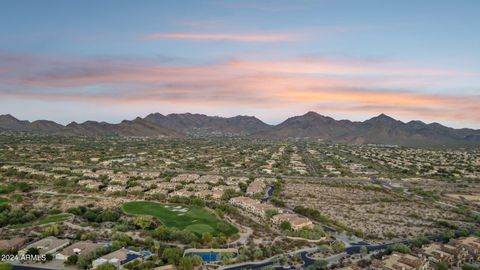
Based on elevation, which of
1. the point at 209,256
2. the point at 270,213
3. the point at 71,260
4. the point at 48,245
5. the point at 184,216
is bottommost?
the point at 209,256

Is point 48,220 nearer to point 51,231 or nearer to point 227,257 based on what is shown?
point 51,231

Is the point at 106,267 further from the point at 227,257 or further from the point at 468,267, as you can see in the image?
the point at 468,267

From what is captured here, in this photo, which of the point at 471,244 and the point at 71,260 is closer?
the point at 71,260

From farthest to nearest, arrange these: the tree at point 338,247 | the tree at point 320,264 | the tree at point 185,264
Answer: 1. the tree at point 338,247
2. the tree at point 320,264
3. the tree at point 185,264

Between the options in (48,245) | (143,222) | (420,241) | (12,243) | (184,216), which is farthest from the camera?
(184,216)

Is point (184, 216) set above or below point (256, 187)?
below

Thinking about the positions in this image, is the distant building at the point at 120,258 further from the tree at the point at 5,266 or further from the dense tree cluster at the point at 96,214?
the dense tree cluster at the point at 96,214

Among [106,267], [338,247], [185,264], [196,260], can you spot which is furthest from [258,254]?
[106,267]

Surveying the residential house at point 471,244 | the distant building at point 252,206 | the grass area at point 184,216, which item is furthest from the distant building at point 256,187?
the residential house at point 471,244

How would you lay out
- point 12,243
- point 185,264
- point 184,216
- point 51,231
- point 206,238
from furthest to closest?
point 184,216 → point 51,231 → point 206,238 → point 12,243 → point 185,264
